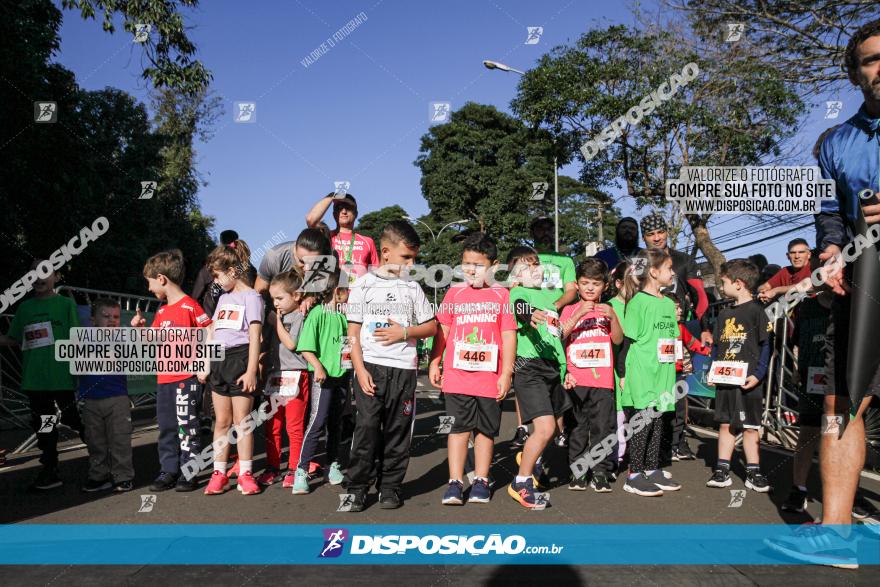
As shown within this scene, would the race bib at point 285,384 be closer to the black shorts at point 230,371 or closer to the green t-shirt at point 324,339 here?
the green t-shirt at point 324,339

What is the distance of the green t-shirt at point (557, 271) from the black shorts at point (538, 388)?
0.70m

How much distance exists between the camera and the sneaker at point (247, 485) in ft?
16.4

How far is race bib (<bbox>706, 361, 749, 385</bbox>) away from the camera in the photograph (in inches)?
209

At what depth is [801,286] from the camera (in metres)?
6.43

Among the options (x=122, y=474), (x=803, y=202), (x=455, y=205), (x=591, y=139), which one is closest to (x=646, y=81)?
(x=591, y=139)

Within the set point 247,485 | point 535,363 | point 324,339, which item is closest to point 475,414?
point 535,363

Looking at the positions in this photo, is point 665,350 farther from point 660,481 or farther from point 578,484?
point 578,484

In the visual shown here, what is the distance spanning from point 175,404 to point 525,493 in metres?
2.91

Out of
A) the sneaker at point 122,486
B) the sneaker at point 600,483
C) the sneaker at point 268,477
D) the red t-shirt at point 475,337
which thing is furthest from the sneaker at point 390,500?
the sneaker at point 122,486

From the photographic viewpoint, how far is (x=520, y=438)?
6.87m

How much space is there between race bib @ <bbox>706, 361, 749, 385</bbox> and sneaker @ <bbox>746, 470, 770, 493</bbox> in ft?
2.38

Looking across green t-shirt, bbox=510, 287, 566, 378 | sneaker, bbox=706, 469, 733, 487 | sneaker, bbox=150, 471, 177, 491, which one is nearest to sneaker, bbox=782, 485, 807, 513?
sneaker, bbox=706, 469, 733, 487

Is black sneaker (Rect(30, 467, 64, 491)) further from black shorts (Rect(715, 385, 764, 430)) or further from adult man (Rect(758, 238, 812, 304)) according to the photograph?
adult man (Rect(758, 238, 812, 304))

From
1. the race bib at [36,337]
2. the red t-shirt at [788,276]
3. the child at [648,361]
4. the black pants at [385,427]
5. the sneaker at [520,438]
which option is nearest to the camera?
the black pants at [385,427]
